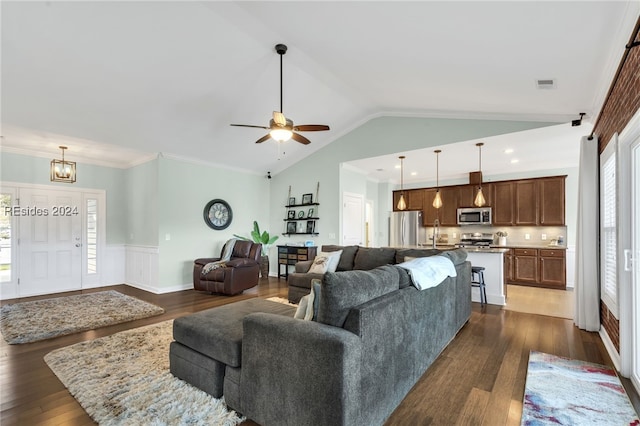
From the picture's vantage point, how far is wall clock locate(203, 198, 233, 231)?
21.7ft

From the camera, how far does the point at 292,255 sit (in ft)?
23.2

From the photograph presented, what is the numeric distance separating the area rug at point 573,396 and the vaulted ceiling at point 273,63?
2.66m

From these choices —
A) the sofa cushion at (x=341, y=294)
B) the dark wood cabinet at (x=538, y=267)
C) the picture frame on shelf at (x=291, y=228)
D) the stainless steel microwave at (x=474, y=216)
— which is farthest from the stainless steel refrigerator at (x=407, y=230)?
the sofa cushion at (x=341, y=294)

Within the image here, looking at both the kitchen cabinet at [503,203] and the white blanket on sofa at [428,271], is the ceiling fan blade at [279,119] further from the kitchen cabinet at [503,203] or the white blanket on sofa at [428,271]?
the kitchen cabinet at [503,203]

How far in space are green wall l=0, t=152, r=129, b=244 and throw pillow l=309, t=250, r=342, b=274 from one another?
475cm

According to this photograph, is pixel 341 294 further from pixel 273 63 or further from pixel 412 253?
pixel 273 63

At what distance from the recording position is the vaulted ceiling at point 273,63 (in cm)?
238

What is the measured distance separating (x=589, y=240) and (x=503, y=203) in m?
3.59

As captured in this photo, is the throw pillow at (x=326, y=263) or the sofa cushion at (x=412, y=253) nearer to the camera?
the sofa cushion at (x=412, y=253)

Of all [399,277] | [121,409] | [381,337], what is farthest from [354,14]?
[121,409]

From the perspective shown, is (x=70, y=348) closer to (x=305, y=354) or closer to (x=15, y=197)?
(x=305, y=354)

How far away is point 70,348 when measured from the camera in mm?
3098

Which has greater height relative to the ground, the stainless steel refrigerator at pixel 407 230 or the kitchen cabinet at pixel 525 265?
the stainless steel refrigerator at pixel 407 230

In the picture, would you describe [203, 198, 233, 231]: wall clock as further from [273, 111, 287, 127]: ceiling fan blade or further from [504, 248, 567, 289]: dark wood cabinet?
[504, 248, 567, 289]: dark wood cabinet
